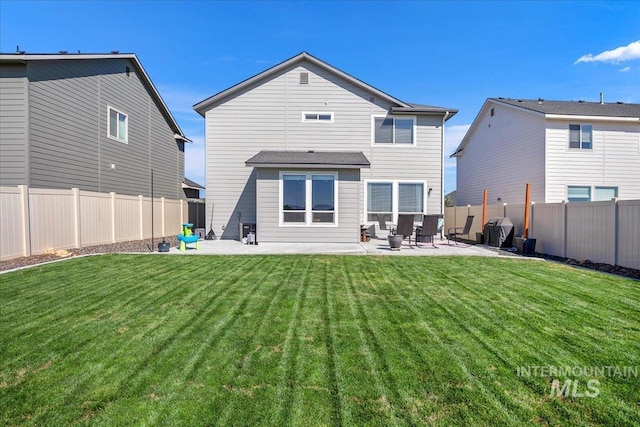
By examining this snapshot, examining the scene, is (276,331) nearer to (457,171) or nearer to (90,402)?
(90,402)

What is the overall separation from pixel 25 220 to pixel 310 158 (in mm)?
8780

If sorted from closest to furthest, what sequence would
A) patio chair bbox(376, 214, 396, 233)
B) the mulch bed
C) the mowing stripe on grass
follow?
1. the mowing stripe on grass
2. the mulch bed
3. patio chair bbox(376, 214, 396, 233)

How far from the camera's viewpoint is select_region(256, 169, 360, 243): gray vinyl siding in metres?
11.7

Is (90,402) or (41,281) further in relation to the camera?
(41,281)

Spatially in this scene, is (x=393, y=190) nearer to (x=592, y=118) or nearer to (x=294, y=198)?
(x=294, y=198)

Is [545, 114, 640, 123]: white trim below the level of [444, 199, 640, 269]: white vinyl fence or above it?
above

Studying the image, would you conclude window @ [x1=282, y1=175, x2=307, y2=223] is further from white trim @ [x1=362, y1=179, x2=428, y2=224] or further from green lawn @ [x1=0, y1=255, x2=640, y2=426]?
green lawn @ [x1=0, y1=255, x2=640, y2=426]

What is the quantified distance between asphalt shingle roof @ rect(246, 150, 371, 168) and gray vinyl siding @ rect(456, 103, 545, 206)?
860 cm

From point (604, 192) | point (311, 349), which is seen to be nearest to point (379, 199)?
point (604, 192)

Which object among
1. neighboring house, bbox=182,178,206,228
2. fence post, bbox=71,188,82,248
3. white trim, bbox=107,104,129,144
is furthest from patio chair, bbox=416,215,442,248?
white trim, bbox=107,104,129,144

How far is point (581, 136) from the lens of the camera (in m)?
14.4

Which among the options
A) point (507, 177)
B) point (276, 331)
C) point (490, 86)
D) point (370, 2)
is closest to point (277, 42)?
point (370, 2)

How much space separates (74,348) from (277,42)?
16954 millimetres

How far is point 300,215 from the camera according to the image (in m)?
11.8
